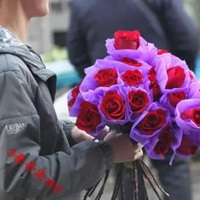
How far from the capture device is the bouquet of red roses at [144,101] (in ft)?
6.66

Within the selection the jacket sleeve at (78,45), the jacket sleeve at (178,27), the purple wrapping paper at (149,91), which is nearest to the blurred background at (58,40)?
the jacket sleeve at (178,27)

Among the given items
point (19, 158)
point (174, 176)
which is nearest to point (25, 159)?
point (19, 158)

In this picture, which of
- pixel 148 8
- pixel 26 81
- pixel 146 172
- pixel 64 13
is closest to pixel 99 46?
pixel 148 8

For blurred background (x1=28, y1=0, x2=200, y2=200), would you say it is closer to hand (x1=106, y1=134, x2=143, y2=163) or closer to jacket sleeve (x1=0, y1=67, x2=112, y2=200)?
hand (x1=106, y1=134, x2=143, y2=163)

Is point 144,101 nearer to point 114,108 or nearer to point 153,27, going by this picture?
point 114,108

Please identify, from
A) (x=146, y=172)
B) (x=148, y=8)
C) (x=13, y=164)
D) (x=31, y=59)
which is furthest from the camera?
(x=148, y=8)

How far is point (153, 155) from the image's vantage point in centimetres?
208

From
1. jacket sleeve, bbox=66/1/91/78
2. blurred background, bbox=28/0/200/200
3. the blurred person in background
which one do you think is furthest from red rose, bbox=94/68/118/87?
jacket sleeve, bbox=66/1/91/78

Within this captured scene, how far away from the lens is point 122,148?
208 centimetres

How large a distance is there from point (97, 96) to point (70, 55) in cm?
231

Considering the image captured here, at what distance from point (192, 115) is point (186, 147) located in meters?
0.12

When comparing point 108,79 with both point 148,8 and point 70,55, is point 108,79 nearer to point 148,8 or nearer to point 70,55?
point 148,8

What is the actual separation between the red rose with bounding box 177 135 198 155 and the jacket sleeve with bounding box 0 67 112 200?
1.05ft

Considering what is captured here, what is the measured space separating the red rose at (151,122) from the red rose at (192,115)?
0.07 metres
